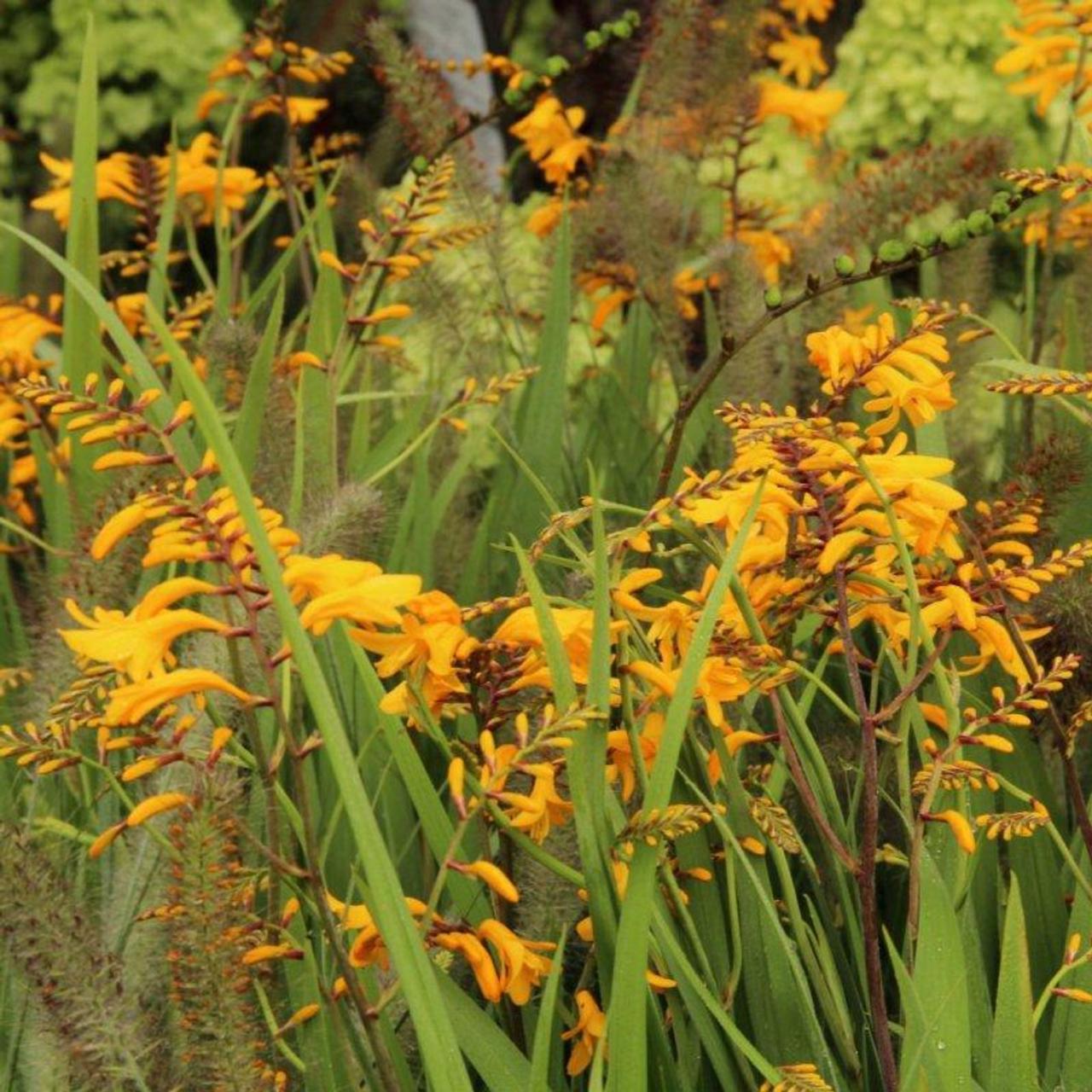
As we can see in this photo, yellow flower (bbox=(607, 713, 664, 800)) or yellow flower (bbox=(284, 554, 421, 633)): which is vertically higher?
yellow flower (bbox=(284, 554, 421, 633))

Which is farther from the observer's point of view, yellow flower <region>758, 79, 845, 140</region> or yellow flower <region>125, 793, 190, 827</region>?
yellow flower <region>758, 79, 845, 140</region>

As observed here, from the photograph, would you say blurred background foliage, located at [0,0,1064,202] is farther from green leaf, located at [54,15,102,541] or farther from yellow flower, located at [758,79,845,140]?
green leaf, located at [54,15,102,541]

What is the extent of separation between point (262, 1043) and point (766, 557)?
17.1 inches

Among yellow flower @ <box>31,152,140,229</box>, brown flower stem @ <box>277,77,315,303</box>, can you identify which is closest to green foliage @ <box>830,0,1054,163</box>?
brown flower stem @ <box>277,77,315,303</box>

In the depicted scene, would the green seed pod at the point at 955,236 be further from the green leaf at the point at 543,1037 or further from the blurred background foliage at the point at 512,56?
the blurred background foliage at the point at 512,56

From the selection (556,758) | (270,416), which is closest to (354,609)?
(556,758)

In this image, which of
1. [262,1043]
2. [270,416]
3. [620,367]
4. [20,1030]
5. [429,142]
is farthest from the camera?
[620,367]

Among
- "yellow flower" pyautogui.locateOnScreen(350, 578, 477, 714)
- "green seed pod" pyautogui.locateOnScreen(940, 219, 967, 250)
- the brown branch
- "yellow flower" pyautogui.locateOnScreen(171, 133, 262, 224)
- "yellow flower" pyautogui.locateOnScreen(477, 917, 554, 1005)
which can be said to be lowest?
"yellow flower" pyautogui.locateOnScreen(477, 917, 554, 1005)

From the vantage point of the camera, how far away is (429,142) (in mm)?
2141

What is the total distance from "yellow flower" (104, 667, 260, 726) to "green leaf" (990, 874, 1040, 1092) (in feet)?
1.64

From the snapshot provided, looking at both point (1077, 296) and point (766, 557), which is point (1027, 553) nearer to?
point (766, 557)

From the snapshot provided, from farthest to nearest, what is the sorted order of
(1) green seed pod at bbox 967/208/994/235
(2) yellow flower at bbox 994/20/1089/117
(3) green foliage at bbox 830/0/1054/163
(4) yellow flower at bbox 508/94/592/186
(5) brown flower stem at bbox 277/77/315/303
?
(3) green foliage at bbox 830/0/1054/163 < (4) yellow flower at bbox 508/94/592/186 < (2) yellow flower at bbox 994/20/1089/117 < (5) brown flower stem at bbox 277/77/315/303 < (1) green seed pod at bbox 967/208/994/235

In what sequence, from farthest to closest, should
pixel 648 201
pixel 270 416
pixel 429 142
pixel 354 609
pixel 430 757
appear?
1. pixel 648 201
2. pixel 429 142
3. pixel 270 416
4. pixel 430 757
5. pixel 354 609

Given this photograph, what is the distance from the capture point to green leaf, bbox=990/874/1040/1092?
1.11 meters
